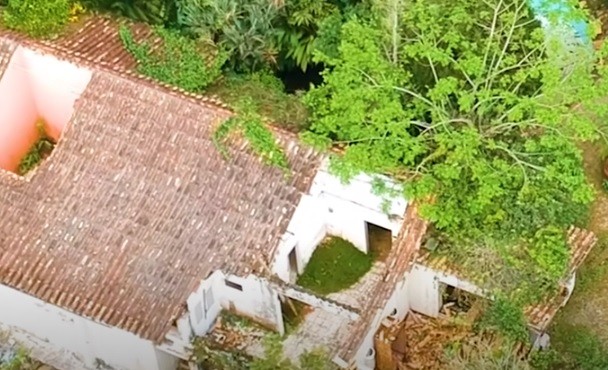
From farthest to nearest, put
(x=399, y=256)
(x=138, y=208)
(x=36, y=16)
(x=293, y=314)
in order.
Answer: (x=36, y=16), (x=293, y=314), (x=138, y=208), (x=399, y=256)

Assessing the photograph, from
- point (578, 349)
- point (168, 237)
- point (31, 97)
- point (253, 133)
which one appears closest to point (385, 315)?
point (578, 349)

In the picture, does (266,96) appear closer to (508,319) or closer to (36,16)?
(36,16)

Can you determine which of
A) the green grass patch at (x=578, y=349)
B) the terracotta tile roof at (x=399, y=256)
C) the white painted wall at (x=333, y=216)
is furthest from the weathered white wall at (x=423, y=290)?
the green grass patch at (x=578, y=349)

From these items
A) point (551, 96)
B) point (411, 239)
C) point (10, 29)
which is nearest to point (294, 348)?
point (411, 239)

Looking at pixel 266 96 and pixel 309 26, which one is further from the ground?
pixel 309 26

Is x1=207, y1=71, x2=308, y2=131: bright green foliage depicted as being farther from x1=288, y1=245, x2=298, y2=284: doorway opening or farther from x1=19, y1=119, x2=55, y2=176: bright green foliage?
x1=19, y1=119, x2=55, y2=176: bright green foliage

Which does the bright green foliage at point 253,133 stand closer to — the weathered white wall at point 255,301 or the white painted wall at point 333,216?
the white painted wall at point 333,216

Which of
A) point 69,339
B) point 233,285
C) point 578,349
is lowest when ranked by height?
point 69,339

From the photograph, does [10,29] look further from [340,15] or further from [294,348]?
[294,348]
